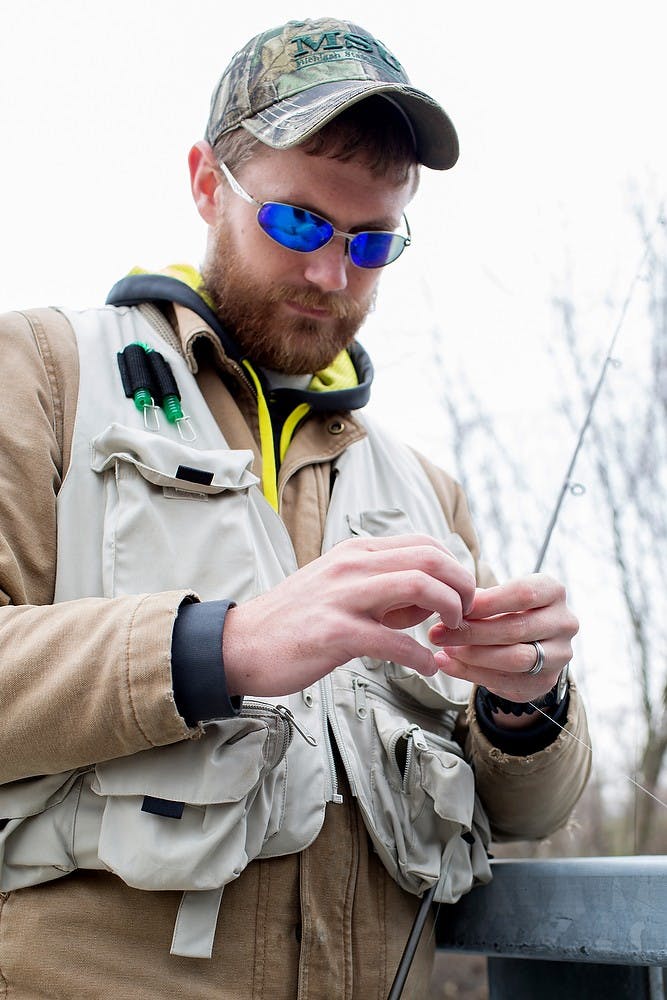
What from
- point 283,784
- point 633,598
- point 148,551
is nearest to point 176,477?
point 148,551

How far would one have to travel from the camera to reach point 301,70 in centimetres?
256

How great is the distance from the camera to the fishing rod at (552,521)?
1992 millimetres

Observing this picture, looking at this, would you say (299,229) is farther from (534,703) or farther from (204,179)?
(534,703)

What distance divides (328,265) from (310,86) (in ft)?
1.52

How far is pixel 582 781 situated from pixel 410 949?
0.64m

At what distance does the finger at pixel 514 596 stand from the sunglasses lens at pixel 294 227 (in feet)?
3.42

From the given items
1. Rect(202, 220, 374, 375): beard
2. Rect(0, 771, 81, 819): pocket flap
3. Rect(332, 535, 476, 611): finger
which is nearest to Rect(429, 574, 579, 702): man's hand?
Rect(332, 535, 476, 611): finger

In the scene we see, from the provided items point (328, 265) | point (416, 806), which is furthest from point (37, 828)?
point (328, 265)

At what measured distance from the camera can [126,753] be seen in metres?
1.65

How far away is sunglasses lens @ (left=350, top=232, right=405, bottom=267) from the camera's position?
8.18ft

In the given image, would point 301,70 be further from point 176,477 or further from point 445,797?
point 445,797

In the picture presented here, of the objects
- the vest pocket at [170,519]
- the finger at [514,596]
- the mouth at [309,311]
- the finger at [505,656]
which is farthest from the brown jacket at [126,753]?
the finger at [514,596]

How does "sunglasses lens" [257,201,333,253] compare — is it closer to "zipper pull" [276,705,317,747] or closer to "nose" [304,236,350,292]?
"nose" [304,236,350,292]

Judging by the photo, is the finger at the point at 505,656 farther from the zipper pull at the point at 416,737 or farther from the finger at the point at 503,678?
the zipper pull at the point at 416,737
